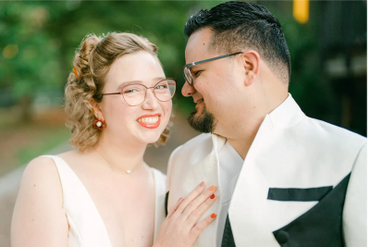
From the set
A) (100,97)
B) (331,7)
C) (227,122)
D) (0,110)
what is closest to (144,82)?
(100,97)

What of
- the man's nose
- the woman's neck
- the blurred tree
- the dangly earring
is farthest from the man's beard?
the blurred tree

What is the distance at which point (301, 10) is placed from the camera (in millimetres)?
8195

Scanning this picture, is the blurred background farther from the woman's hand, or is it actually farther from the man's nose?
the man's nose

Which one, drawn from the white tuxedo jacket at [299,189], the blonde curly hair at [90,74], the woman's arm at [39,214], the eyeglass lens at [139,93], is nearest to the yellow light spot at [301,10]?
the blonde curly hair at [90,74]

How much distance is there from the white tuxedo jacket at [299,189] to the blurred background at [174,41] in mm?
5676

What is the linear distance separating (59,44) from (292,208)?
8613 mm

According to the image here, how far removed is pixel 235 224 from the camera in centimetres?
176

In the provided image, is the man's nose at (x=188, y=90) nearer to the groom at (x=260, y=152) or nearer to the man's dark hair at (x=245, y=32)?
the groom at (x=260, y=152)

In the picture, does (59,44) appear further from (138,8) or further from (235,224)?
(235,224)

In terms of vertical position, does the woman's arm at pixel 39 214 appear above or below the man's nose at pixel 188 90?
below

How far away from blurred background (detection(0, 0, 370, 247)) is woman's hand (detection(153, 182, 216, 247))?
17.2ft

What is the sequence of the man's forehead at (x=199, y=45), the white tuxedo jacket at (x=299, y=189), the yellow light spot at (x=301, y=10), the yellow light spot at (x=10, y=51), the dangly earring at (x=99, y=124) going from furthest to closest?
the yellow light spot at (x=301, y=10) < the yellow light spot at (x=10, y=51) < the dangly earring at (x=99, y=124) < the man's forehead at (x=199, y=45) < the white tuxedo jacket at (x=299, y=189)

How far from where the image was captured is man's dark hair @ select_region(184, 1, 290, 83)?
1996 mm

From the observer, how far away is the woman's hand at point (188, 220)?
1924 millimetres
